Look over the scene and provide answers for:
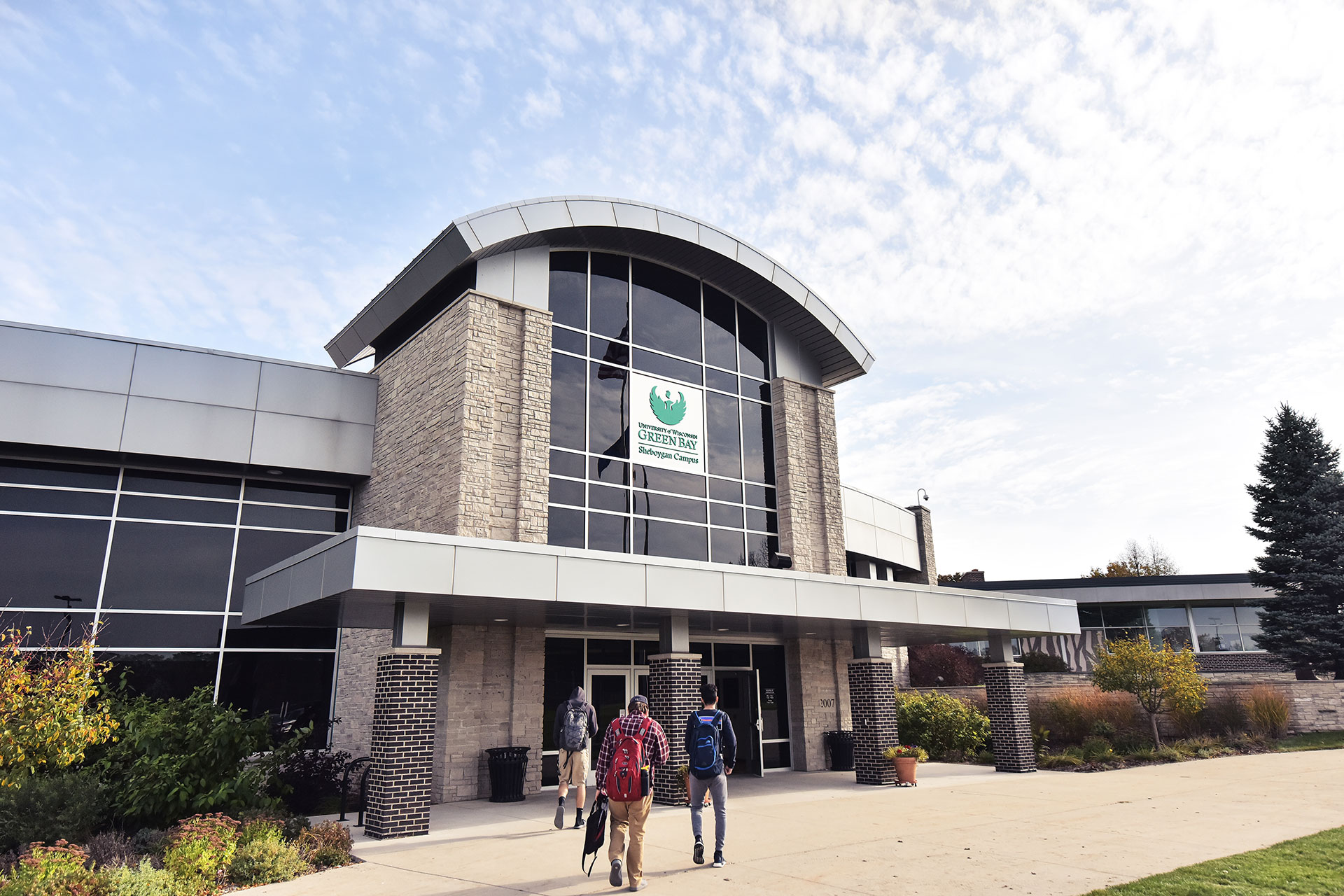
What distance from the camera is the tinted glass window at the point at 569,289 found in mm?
17562

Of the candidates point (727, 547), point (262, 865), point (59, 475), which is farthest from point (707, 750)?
point (59, 475)

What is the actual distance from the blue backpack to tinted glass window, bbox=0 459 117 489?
44.5ft

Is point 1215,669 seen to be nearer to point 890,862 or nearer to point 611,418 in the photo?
point 611,418

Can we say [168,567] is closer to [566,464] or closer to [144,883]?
[566,464]

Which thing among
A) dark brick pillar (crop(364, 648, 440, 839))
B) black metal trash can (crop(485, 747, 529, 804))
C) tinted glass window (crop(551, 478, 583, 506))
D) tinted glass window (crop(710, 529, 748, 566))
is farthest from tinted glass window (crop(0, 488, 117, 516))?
tinted glass window (crop(710, 529, 748, 566))

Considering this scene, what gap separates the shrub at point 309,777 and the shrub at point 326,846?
10.9 ft

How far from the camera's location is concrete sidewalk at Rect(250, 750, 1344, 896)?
812 cm

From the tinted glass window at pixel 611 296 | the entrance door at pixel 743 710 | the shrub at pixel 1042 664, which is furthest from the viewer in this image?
the shrub at pixel 1042 664

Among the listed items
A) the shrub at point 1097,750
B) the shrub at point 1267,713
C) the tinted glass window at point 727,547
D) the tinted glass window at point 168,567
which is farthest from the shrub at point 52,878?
the shrub at point 1267,713

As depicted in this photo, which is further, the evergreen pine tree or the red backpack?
the evergreen pine tree

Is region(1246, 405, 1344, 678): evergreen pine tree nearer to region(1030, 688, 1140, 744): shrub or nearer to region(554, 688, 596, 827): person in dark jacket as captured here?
region(1030, 688, 1140, 744): shrub

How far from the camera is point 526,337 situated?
647 inches

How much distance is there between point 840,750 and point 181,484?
614 inches

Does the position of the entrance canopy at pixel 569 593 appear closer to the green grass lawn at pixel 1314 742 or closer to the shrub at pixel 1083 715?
the shrub at pixel 1083 715
